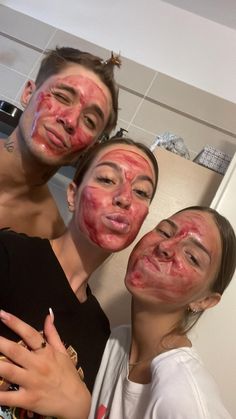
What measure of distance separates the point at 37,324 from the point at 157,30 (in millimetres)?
1489

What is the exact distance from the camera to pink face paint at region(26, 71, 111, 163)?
2.97 feet

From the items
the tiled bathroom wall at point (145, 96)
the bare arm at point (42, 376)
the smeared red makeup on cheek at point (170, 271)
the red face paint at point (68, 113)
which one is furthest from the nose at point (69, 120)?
the tiled bathroom wall at point (145, 96)

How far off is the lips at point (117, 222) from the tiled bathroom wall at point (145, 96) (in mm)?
838

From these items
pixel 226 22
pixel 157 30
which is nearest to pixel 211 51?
pixel 226 22

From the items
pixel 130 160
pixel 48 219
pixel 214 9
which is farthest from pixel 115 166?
pixel 214 9

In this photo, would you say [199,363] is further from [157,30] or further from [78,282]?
[157,30]

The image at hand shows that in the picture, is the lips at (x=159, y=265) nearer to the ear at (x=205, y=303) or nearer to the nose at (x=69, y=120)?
the ear at (x=205, y=303)

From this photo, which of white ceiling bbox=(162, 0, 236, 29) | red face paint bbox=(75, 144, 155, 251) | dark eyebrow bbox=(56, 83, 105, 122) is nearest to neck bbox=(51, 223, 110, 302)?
red face paint bbox=(75, 144, 155, 251)

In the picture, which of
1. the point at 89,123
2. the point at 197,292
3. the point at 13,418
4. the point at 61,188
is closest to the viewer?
the point at 13,418

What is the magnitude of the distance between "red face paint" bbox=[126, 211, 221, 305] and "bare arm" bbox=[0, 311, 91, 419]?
0.24 metres

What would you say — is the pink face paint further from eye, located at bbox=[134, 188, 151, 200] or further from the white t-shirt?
the white t-shirt

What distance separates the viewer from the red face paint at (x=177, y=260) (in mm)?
756

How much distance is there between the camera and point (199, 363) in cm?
69

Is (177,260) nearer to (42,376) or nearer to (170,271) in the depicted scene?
(170,271)
